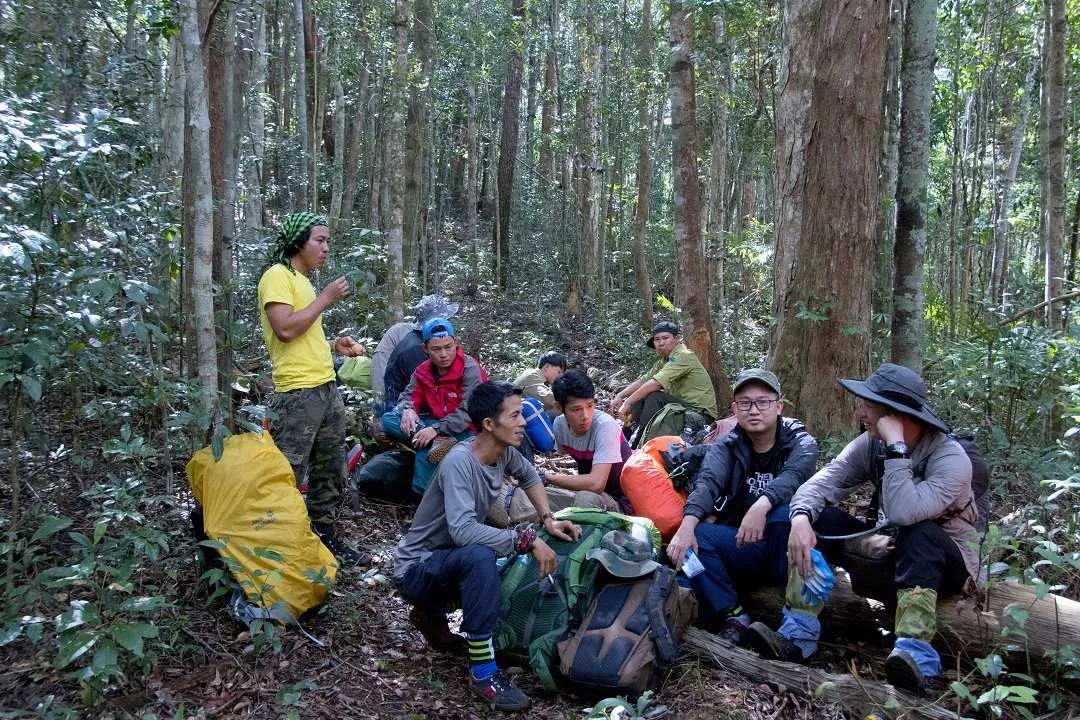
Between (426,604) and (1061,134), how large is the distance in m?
8.08

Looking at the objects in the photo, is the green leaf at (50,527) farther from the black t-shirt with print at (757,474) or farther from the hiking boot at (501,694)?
the black t-shirt with print at (757,474)

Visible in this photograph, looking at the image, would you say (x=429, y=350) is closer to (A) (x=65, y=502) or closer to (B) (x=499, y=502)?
(B) (x=499, y=502)

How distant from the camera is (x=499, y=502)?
170 inches

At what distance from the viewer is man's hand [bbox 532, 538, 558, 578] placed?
3.49m

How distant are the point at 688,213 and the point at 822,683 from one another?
A: 5.66 m

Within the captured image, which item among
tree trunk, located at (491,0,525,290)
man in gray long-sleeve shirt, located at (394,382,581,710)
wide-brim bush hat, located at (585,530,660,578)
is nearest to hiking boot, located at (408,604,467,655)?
man in gray long-sleeve shirt, located at (394,382,581,710)

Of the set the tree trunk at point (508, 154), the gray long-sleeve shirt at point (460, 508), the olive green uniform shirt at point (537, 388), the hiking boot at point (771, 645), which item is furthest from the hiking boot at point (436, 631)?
the tree trunk at point (508, 154)

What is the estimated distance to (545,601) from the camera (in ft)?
11.7

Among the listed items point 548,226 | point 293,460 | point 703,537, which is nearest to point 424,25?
point 548,226

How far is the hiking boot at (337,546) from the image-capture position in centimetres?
446

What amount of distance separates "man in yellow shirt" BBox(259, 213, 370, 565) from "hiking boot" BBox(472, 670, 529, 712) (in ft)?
5.17

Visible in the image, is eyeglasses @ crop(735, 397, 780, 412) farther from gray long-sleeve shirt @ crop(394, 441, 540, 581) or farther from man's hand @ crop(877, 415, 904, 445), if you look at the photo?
gray long-sleeve shirt @ crop(394, 441, 540, 581)

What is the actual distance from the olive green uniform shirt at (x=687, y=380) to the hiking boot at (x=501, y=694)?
12.2 feet

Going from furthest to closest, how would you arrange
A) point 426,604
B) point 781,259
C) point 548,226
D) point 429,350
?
point 548,226 < point 781,259 < point 429,350 < point 426,604
